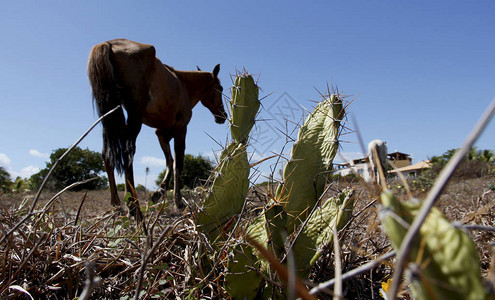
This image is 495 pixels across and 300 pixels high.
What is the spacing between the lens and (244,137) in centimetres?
129

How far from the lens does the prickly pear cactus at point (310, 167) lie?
114cm

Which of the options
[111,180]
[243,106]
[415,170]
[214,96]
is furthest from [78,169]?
[243,106]

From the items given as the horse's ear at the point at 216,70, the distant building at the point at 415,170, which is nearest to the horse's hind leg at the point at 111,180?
the distant building at the point at 415,170

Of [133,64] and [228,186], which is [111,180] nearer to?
[133,64]

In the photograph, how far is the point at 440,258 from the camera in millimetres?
353

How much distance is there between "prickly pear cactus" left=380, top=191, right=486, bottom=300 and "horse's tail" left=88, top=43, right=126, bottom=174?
430 cm

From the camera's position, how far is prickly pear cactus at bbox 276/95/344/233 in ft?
3.73

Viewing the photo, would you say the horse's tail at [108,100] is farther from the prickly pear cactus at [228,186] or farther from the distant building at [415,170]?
the prickly pear cactus at [228,186]

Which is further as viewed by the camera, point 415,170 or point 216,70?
point 415,170

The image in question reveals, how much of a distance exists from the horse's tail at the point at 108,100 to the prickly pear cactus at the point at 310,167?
3600 mm

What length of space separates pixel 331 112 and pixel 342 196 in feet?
1.00

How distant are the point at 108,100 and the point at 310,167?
150 inches

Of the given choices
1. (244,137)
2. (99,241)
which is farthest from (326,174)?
(99,241)

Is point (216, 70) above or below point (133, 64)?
above
